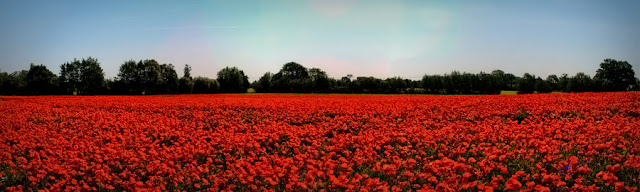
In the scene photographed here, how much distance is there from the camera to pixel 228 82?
71438 millimetres

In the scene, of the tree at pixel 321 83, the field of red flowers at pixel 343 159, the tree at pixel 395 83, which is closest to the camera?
the field of red flowers at pixel 343 159

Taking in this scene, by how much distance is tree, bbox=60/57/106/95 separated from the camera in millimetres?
65062

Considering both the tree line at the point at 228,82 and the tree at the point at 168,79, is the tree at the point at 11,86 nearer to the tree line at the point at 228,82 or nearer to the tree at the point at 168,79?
the tree line at the point at 228,82

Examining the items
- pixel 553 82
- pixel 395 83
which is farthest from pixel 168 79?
pixel 553 82

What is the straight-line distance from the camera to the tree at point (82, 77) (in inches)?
2562

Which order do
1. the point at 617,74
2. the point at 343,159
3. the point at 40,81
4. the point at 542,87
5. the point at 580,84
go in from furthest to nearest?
the point at 542,87 → the point at 40,81 → the point at 617,74 → the point at 580,84 → the point at 343,159

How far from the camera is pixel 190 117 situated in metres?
15.4

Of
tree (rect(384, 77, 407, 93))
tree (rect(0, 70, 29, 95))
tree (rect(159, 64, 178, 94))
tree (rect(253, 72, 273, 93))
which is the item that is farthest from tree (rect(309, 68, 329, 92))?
tree (rect(0, 70, 29, 95))

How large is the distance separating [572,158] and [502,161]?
3.25 ft

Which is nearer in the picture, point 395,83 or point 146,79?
point 146,79

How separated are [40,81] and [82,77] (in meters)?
6.46

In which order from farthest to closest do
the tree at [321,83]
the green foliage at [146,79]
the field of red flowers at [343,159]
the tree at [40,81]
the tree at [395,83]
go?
1. the tree at [395,83]
2. the tree at [321,83]
3. the green foliage at [146,79]
4. the tree at [40,81]
5. the field of red flowers at [343,159]

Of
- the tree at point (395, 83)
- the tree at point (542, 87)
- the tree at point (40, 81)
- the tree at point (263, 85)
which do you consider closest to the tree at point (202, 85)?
the tree at point (263, 85)

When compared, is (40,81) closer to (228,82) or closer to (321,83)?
(228,82)
